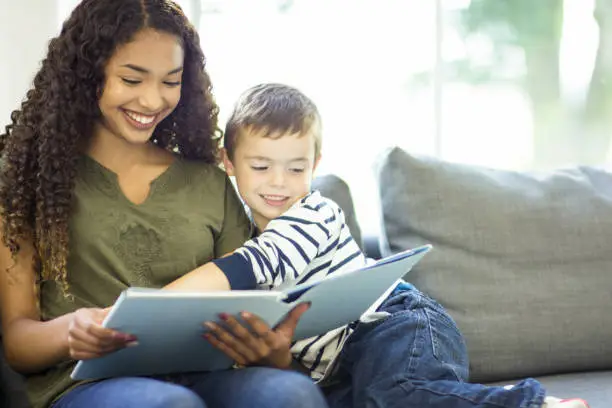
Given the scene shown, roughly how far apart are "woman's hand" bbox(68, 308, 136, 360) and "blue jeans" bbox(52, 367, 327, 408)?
66mm

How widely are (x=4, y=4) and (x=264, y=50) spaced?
1198 millimetres

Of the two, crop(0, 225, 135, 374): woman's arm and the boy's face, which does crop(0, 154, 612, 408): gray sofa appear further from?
crop(0, 225, 135, 374): woman's arm

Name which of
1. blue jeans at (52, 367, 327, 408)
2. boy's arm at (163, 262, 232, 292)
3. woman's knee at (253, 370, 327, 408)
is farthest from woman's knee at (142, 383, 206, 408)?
boy's arm at (163, 262, 232, 292)

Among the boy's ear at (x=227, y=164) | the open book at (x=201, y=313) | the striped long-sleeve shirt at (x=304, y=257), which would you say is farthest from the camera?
the boy's ear at (x=227, y=164)

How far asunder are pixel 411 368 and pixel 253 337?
314 mm

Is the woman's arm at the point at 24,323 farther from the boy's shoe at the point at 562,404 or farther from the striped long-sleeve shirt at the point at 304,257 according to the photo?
the boy's shoe at the point at 562,404

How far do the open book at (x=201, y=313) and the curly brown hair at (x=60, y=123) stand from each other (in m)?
0.25

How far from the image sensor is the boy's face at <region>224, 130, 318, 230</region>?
67.1 inches

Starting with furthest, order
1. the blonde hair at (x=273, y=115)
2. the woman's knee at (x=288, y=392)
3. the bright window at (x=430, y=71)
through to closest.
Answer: the bright window at (x=430, y=71) → the blonde hair at (x=273, y=115) → the woman's knee at (x=288, y=392)

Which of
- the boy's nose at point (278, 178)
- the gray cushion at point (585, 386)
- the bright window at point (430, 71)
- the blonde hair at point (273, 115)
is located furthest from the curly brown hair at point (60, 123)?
the bright window at point (430, 71)

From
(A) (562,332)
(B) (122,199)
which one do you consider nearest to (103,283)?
(B) (122,199)

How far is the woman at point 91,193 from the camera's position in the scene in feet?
5.23

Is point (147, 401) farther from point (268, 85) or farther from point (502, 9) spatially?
point (502, 9)

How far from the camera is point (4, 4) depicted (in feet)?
7.54
